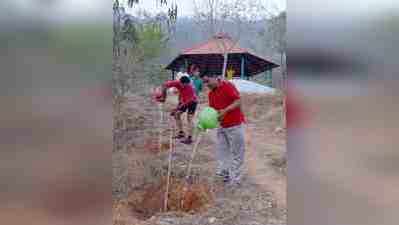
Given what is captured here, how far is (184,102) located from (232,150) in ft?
1.44

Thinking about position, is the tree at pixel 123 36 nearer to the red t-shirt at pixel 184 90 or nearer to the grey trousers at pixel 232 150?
the red t-shirt at pixel 184 90

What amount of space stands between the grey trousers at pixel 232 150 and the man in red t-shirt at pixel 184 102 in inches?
8.0

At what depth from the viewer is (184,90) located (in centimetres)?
303

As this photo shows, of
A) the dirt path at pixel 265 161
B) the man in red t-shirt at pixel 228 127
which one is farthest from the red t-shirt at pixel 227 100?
the dirt path at pixel 265 161

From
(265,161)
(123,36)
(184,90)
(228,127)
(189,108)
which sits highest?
(123,36)

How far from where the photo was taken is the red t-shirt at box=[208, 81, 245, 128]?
117 inches

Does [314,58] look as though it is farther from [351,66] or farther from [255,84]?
[255,84]

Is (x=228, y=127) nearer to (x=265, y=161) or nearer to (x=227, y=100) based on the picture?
(x=227, y=100)

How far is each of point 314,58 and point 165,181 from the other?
48.7 inches

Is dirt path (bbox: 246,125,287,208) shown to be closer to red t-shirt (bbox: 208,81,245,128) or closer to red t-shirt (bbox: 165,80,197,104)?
red t-shirt (bbox: 208,81,245,128)

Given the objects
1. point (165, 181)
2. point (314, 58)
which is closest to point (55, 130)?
point (165, 181)

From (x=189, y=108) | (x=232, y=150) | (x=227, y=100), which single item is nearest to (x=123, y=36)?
(x=189, y=108)

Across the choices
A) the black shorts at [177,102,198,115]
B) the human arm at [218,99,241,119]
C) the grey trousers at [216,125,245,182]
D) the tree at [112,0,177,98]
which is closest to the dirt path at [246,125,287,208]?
the grey trousers at [216,125,245,182]

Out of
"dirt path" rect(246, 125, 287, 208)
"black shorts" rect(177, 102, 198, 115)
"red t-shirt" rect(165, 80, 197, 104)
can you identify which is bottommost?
"dirt path" rect(246, 125, 287, 208)
